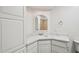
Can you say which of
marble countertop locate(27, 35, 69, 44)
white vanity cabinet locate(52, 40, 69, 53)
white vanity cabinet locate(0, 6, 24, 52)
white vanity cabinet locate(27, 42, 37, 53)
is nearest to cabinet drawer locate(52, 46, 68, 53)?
white vanity cabinet locate(52, 40, 69, 53)

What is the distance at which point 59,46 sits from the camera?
4.65ft

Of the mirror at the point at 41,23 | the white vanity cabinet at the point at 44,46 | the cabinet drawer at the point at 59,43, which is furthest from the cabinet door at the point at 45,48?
the mirror at the point at 41,23

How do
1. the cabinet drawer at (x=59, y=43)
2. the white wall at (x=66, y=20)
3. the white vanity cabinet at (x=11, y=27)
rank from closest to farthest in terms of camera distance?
the white vanity cabinet at (x=11, y=27) → the white wall at (x=66, y=20) → the cabinet drawer at (x=59, y=43)

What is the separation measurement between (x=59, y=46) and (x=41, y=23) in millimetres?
481

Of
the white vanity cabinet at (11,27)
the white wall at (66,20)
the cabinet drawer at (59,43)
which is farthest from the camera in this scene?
the cabinet drawer at (59,43)

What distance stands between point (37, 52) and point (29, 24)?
0.46 meters

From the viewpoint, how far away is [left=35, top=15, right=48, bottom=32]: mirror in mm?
1418

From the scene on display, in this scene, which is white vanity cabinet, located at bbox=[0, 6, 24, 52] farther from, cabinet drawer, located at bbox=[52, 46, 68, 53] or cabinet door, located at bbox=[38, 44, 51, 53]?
cabinet drawer, located at bbox=[52, 46, 68, 53]

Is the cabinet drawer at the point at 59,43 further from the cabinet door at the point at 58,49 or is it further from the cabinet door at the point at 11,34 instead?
the cabinet door at the point at 11,34

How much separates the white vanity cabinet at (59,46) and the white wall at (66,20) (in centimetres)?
18

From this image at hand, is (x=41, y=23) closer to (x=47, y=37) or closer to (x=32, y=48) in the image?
(x=47, y=37)

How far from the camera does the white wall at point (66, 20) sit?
1280mm
